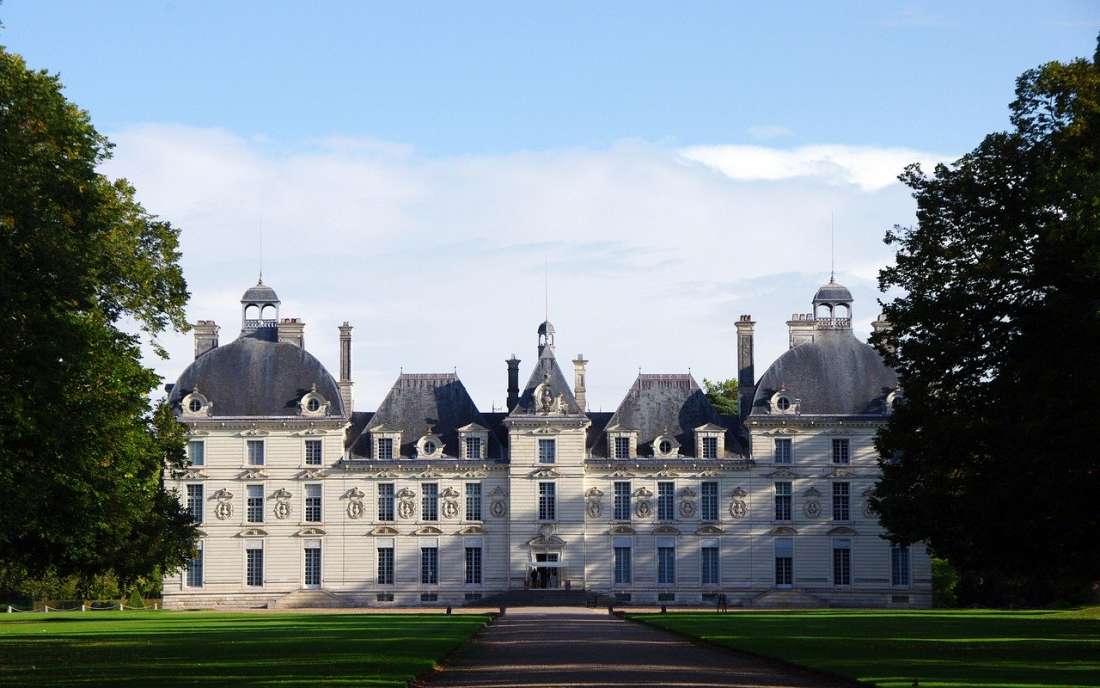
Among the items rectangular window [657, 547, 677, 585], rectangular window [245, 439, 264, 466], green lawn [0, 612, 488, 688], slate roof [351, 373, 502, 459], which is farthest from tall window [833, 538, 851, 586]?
green lawn [0, 612, 488, 688]

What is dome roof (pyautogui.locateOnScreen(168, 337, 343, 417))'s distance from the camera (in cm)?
7631

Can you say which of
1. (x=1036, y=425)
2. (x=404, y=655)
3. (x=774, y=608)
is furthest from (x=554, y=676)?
(x=774, y=608)

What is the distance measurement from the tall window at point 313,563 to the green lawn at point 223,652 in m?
27.1

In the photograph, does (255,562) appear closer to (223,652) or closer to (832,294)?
(832,294)

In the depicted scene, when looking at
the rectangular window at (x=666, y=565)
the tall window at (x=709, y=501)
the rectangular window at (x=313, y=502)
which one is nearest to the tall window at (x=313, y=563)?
the rectangular window at (x=313, y=502)

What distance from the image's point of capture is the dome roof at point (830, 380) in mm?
76438

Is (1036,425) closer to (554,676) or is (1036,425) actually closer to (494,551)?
(554,676)

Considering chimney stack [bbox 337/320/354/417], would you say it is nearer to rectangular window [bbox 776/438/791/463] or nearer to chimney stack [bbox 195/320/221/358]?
chimney stack [bbox 195/320/221/358]

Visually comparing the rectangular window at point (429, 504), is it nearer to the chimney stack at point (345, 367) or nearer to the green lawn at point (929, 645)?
the chimney stack at point (345, 367)

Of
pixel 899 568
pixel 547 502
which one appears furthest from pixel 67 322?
pixel 899 568

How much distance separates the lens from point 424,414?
77.8m

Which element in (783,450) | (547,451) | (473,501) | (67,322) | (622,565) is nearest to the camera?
(67,322)

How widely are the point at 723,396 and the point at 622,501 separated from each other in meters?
20.5

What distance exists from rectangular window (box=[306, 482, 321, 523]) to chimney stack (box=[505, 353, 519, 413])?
29.4 feet
